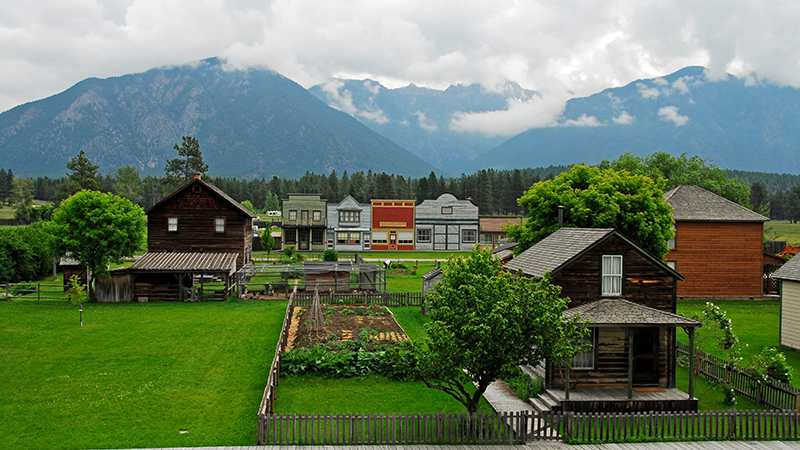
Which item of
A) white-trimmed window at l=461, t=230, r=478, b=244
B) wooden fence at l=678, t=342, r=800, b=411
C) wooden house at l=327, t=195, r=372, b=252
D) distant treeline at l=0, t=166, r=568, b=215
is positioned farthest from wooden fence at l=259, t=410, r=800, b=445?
distant treeline at l=0, t=166, r=568, b=215

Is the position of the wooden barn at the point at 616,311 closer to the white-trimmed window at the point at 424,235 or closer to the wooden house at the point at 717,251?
the wooden house at the point at 717,251

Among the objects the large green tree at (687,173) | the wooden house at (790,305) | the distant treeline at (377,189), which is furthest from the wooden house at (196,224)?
the distant treeline at (377,189)

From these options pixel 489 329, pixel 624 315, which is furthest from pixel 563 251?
pixel 489 329

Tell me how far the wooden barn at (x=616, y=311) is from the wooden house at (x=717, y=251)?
24120 millimetres

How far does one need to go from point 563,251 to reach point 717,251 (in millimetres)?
27846

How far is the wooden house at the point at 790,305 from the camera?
25.9 meters

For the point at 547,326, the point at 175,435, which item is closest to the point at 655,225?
the point at 547,326

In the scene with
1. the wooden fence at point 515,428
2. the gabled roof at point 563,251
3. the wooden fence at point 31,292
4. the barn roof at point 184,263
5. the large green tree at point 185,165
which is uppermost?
the large green tree at point 185,165

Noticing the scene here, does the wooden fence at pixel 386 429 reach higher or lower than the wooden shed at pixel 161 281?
lower

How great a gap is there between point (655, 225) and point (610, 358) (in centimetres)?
1663

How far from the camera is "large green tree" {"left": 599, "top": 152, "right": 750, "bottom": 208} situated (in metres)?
55.5

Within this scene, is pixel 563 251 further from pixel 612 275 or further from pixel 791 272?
pixel 791 272

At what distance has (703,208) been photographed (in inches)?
1641

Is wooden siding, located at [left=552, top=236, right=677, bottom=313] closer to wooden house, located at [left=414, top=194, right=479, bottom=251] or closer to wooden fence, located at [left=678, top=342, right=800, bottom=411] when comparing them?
wooden fence, located at [left=678, top=342, right=800, bottom=411]
